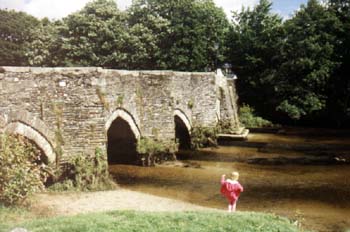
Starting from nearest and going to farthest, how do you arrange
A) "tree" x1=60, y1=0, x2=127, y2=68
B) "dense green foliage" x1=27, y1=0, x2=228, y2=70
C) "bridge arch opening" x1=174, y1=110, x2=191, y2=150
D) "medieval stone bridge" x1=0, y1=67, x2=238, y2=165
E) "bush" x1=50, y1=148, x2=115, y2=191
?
"medieval stone bridge" x1=0, y1=67, x2=238, y2=165 → "bush" x1=50, y1=148, x2=115, y2=191 → "bridge arch opening" x1=174, y1=110, x2=191, y2=150 → "tree" x1=60, y1=0, x2=127, y2=68 → "dense green foliage" x1=27, y1=0, x2=228, y2=70

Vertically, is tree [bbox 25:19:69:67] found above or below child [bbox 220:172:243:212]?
above

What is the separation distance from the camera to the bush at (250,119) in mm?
37938

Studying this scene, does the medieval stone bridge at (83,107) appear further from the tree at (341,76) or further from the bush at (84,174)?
the tree at (341,76)

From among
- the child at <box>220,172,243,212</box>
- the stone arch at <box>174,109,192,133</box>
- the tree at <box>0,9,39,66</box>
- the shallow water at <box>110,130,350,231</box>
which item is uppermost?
the tree at <box>0,9,39,66</box>

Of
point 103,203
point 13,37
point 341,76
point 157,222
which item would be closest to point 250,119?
point 341,76

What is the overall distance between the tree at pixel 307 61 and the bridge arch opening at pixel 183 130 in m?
12.8

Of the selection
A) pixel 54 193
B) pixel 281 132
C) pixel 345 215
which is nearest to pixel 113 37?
pixel 281 132

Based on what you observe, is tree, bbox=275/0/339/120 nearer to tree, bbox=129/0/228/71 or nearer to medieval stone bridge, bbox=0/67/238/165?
tree, bbox=129/0/228/71

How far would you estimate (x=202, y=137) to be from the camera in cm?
2530

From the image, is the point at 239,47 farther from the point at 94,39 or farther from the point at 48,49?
the point at 48,49

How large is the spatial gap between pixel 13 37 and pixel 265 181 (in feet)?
112

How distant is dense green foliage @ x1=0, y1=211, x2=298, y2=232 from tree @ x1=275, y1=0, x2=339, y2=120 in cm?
2647

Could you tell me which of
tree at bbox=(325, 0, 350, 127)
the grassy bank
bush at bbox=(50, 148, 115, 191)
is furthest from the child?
tree at bbox=(325, 0, 350, 127)

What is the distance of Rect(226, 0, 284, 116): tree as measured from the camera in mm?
37719
